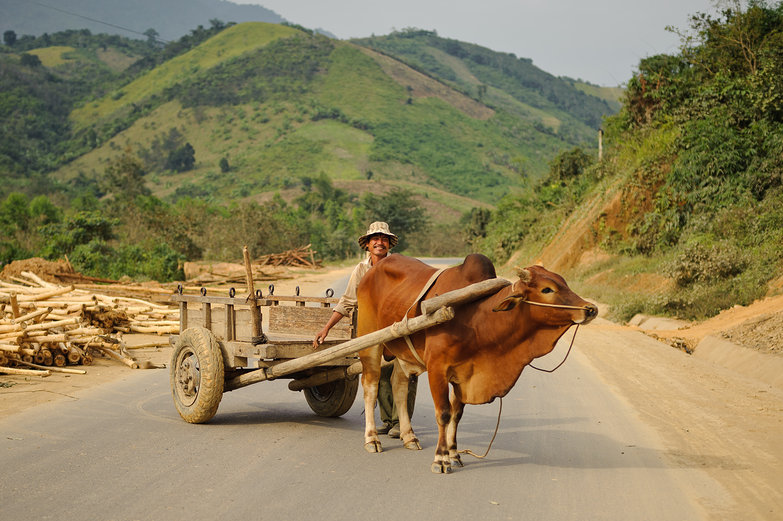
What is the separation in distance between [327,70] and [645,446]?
155m

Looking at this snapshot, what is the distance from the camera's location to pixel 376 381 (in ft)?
23.7

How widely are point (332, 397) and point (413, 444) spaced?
5.12 feet

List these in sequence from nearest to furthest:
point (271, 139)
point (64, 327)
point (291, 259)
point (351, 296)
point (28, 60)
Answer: point (351, 296), point (64, 327), point (291, 259), point (271, 139), point (28, 60)

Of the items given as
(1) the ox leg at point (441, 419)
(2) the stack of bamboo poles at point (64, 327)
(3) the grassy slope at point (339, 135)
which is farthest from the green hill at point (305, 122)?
(1) the ox leg at point (441, 419)

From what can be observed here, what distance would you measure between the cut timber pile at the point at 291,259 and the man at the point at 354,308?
38.2 m

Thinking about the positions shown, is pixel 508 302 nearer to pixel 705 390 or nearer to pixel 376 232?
pixel 376 232

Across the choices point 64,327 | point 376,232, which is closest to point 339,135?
point 64,327

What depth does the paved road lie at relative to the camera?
5.27 meters

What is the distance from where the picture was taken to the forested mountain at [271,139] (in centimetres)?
7812

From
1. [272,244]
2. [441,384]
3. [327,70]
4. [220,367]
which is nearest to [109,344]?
[220,367]

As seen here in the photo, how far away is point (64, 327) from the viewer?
1178 centimetres

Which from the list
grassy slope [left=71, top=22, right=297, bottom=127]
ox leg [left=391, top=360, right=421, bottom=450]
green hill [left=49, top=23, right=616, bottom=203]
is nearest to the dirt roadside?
ox leg [left=391, top=360, right=421, bottom=450]

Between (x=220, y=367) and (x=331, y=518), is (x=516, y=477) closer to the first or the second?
(x=331, y=518)

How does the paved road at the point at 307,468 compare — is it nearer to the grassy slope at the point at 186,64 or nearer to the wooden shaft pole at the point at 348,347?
the wooden shaft pole at the point at 348,347
